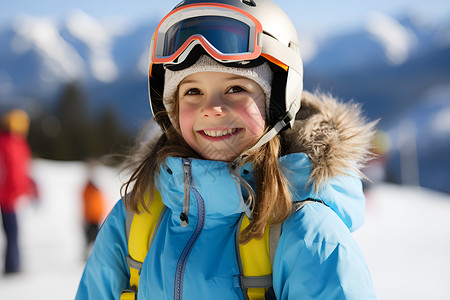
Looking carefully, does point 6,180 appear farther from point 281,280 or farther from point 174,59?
point 281,280

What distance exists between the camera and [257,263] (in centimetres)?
148

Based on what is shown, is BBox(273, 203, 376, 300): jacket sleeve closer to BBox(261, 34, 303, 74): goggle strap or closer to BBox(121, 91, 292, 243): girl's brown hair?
BBox(121, 91, 292, 243): girl's brown hair

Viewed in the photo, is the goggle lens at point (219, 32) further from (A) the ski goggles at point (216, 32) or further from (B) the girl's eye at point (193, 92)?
(B) the girl's eye at point (193, 92)

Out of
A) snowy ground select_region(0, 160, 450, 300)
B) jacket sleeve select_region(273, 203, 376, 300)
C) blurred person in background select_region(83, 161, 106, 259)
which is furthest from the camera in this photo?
blurred person in background select_region(83, 161, 106, 259)

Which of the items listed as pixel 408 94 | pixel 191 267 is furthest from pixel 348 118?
pixel 408 94

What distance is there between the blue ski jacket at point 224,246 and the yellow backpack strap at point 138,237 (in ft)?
0.16

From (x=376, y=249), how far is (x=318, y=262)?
18.1 feet

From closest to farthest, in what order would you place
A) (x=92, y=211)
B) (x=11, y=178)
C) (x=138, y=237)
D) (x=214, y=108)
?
(x=214, y=108), (x=138, y=237), (x=11, y=178), (x=92, y=211)

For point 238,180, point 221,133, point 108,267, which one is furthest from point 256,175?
point 108,267

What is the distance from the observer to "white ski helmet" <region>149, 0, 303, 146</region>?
5.63 feet

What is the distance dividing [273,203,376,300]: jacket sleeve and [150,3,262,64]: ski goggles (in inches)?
28.8

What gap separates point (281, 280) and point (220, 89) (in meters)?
0.78

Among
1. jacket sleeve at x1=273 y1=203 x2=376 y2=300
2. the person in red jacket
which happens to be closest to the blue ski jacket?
jacket sleeve at x1=273 y1=203 x2=376 y2=300

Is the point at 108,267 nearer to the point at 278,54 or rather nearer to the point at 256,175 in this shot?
the point at 256,175
